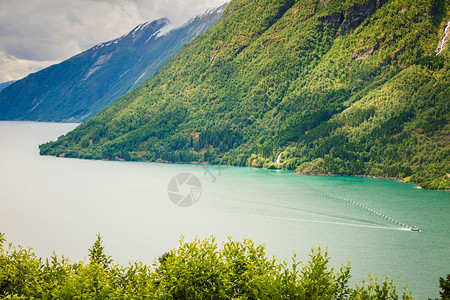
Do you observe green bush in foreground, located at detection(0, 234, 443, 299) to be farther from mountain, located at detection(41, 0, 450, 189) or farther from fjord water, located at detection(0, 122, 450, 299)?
mountain, located at detection(41, 0, 450, 189)

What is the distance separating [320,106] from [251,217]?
9482 cm

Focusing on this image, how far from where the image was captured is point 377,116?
429 feet

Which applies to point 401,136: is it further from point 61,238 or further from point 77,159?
point 77,159

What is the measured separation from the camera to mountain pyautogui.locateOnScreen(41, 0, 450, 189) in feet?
397

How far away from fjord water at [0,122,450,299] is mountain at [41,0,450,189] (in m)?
16.3

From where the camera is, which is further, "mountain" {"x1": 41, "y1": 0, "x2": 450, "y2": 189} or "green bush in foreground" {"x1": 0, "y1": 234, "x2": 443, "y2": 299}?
"mountain" {"x1": 41, "y1": 0, "x2": 450, "y2": 189}

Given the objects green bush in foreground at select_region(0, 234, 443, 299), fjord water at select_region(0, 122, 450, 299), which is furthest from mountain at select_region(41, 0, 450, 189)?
green bush in foreground at select_region(0, 234, 443, 299)

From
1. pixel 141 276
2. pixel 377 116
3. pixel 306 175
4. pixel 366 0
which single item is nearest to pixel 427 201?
pixel 306 175

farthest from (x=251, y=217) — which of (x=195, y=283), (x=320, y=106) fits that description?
(x=320, y=106)

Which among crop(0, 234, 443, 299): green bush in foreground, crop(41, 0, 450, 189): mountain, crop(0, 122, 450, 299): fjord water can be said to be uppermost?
crop(41, 0, 450, 189): mountain

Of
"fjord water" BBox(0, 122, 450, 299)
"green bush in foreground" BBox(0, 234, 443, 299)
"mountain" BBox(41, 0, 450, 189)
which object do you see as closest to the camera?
"green bush in foreground" BBox(0, 234, 443, 299)

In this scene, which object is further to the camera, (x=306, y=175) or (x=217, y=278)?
(x=306, y=175)

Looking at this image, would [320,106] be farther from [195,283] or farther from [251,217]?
[195,283]

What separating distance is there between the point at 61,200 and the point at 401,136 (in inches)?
3666
